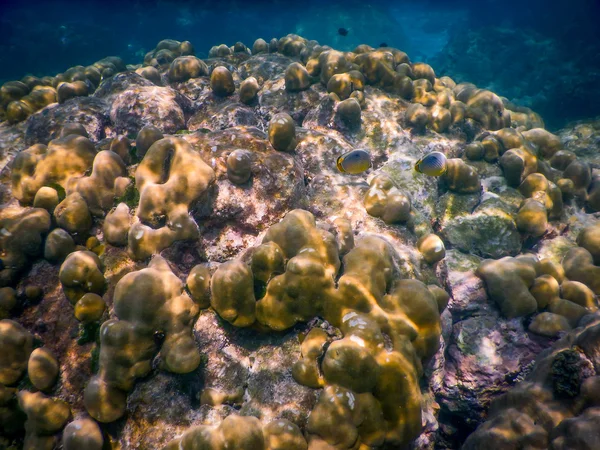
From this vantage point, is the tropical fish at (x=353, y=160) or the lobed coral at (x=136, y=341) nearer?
the lobed coral at (x=136, y=341)

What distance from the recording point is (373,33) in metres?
42.6

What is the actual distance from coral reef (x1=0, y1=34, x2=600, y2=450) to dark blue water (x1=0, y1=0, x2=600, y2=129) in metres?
15.4

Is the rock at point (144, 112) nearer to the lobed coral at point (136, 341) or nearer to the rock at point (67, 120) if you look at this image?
the rock at point (67, 120)

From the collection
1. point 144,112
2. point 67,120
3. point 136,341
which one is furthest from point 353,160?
point 67,120

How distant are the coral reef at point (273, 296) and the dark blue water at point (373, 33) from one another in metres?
15.4

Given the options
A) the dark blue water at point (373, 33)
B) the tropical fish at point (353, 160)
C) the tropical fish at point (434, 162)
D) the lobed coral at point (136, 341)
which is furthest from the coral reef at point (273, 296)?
the dark blue water at point (373, 33)

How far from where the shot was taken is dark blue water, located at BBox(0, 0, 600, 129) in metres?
16.9

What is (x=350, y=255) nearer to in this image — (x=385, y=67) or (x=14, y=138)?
(x=385, y=67)

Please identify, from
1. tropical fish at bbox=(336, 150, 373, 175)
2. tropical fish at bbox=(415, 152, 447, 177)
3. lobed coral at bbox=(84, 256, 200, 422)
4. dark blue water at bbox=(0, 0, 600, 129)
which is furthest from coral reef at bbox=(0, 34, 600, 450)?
dark blue water at bbox=(0, 0, 600, 129)

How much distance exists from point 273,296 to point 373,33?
2008 inches

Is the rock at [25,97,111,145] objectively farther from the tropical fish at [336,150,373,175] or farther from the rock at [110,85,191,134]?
the tropical fish at [336,150,373,175]

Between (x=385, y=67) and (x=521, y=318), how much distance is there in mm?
5431

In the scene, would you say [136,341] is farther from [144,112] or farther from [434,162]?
[144,112]

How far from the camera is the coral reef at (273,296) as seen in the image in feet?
7.64
